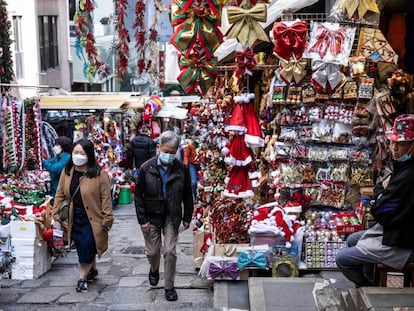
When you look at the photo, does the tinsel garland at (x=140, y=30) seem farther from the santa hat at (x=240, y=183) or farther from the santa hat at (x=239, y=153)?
the santa hat at (x=240, y=183)

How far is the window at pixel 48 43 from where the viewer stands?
2184 centimetres

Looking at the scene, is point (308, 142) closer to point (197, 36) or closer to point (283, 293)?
point (283, 293)

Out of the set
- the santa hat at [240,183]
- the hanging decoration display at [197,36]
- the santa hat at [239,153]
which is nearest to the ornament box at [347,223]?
the santa hat at [240,183]

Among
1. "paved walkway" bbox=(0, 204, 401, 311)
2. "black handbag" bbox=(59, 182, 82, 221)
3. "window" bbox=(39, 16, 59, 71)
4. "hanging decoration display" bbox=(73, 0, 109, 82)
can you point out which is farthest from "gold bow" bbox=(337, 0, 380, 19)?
"window" bbox=(39, 16, 59, 71)

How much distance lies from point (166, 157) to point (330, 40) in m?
2.36

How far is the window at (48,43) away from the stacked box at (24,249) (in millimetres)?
15684

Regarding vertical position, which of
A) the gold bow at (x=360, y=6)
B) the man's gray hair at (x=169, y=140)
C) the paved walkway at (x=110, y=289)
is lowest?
the paved walkway at (x=110, y=289)

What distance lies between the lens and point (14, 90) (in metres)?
15.4

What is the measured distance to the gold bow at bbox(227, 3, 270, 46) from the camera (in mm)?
6125

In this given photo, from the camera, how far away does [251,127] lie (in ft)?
22.0

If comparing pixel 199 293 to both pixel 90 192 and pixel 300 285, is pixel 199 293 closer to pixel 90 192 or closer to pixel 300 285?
pixel 300 285

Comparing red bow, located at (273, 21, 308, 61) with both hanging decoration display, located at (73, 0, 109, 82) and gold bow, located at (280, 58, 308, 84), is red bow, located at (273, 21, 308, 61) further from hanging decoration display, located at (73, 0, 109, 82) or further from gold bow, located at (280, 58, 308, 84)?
hanging decoration display, located at (73, 0, 109, 82)

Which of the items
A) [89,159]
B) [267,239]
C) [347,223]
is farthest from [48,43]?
[347,223]

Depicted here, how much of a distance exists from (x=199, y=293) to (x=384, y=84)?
3328 millimetres
